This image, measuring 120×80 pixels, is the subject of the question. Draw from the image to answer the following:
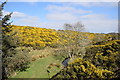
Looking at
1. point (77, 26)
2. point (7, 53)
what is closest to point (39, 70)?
point (7, 53)

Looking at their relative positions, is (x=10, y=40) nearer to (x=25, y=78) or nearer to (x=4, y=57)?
(x=4, y=57)

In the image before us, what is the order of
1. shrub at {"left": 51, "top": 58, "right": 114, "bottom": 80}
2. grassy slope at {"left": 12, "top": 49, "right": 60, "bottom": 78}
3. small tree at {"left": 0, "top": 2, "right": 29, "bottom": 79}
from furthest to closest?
1. grassy slope at {"left": 12, "top": 49, "right": 60, "bottom": 78}
2. small tree at {"left": 0, "top": 2, "right": 29, "bottom": 79}
3. shrub at {"left": 51, "top": 58, "right": 114, "bottom": 80}

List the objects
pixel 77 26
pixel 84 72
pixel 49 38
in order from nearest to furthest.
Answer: pixel 84 72
pixel 77 26
pixel 49 38

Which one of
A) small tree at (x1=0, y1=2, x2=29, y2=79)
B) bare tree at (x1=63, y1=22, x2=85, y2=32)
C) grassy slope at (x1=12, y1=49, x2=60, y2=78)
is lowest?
grassy slope at (x1=12, y1=49, x2=60, y2=78)

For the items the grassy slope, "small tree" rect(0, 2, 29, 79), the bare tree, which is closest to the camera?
"small tree" rect(0, 2, 29, 79)

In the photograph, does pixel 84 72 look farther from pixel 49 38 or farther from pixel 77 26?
pixel 49 38

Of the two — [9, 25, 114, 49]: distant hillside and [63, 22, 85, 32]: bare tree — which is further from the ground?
[63, 22, 85, 32]: bare tree

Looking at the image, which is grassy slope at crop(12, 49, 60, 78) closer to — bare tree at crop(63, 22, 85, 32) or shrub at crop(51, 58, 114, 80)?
bare tree at crop(63, 22, 85, 32)

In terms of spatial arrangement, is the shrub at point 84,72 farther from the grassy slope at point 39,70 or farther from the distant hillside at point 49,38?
the distant hillside at point 49,38

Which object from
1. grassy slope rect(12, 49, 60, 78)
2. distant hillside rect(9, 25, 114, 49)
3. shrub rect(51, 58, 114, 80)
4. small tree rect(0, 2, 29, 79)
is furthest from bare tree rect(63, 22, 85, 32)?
shrub rect(51, 58, 114, 80)

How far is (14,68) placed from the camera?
12.6 metres

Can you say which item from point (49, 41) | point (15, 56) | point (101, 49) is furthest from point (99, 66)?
point (49, 41)

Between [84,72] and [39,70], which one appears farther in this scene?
[39,70]

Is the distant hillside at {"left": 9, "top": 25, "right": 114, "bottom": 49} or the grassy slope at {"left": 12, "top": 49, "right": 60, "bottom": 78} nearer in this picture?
the grassy slope at {"left": 12, "top": 49, "right": 60, "bottom": 78}
